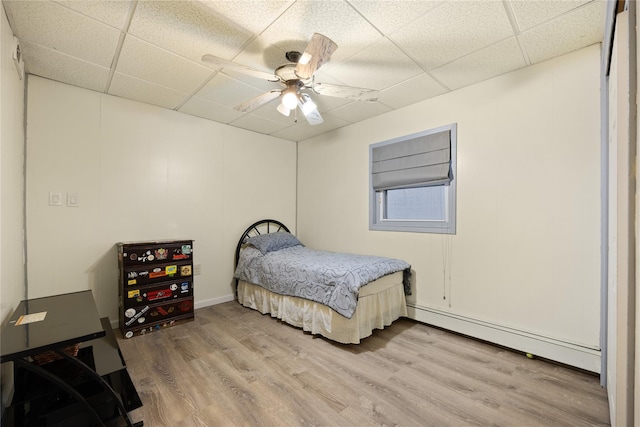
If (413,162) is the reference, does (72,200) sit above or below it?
below

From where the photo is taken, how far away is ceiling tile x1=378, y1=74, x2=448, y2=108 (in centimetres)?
259

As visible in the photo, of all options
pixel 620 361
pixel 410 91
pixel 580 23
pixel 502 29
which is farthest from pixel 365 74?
pixel 620 361

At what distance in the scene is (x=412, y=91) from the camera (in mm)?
2781

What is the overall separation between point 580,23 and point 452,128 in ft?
3.60

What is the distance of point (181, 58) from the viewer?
2.21 m

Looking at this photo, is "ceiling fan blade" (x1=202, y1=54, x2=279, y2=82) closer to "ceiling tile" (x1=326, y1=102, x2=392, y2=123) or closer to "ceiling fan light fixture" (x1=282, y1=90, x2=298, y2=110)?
"ceiling fan light fixture" (x1=282, y1=90, x2=298, y2=110)

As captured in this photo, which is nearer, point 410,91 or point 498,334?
point 498,334

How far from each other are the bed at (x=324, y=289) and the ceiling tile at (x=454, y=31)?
189cm

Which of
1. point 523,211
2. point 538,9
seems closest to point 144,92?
point 538,9

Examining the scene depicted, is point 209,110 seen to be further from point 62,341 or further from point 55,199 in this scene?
point 62,341

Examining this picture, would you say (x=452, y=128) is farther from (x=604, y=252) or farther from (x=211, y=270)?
(x=211, y=270)

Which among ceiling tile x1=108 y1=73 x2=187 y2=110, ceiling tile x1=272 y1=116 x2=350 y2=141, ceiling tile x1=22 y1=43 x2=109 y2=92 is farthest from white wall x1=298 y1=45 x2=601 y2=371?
ceiling tile x1=22 y1=43 x2=109 y2=92

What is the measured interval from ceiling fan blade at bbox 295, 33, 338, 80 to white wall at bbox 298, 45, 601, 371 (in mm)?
1657

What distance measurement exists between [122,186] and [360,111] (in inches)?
110
